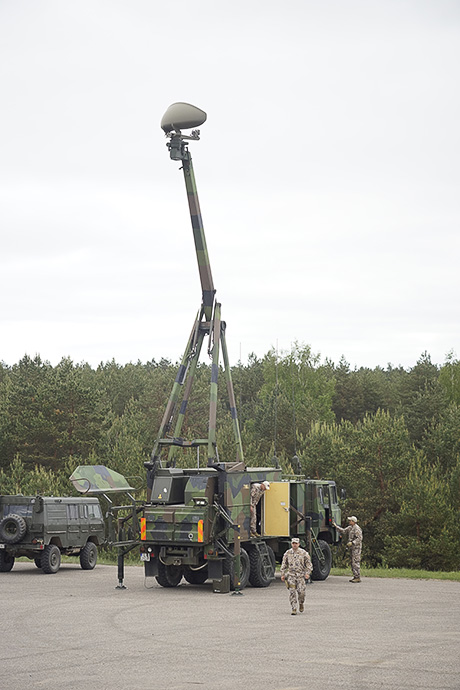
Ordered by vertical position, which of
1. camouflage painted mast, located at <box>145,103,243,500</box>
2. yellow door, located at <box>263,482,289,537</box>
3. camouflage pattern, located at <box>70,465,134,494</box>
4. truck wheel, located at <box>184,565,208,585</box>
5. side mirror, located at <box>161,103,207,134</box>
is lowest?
truck wheel, located at <box>184,565,208,585</box>

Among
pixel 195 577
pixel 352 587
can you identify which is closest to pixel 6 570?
pixel 195 577

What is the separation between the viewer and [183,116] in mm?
23047

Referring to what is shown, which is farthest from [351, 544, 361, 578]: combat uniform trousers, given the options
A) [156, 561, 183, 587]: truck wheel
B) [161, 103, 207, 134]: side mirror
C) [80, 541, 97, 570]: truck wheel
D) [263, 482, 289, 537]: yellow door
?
[161, 103, 207, 134]: side mirror

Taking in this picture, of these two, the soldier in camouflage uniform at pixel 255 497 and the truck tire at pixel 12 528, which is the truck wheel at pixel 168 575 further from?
the truck tire at pixel 12 528

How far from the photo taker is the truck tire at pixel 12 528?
77.4 ft

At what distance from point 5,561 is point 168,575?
5672 mm

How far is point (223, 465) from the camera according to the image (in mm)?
20516

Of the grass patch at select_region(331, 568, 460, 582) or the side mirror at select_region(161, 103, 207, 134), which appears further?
the grass patch at select_region(331, 568, 460, 582)

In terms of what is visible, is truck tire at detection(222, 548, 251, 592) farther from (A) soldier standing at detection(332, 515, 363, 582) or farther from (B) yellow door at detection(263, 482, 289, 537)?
(A) soldier standing at detection(332, 515, 363, 582)

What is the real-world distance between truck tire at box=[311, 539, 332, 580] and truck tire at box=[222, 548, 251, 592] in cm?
276

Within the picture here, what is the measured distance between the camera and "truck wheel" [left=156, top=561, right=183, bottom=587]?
2092 cm

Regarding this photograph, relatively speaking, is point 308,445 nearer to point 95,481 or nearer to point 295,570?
point 95,481

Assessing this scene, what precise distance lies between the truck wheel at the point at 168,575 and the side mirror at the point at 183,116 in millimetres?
10244

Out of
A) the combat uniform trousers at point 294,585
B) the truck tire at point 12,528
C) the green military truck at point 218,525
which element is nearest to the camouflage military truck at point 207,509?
the green military truck at point 218,525
